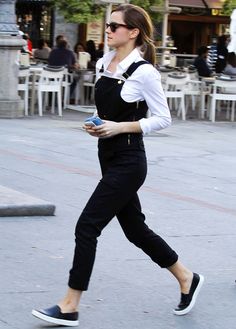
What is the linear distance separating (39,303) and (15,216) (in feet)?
9.01

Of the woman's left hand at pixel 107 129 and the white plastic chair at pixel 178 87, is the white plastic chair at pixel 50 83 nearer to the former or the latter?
the white plastic chair at pixel 178 87

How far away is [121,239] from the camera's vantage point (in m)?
7.96

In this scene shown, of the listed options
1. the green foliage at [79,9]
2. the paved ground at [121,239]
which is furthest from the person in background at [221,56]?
the paved ground at [121,239]

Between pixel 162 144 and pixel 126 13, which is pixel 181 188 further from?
pixel 126 13

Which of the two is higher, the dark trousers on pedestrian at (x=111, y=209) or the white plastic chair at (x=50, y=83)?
the dark trousers on pedestrian at (x=111, y=209)

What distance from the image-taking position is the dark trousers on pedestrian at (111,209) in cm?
530

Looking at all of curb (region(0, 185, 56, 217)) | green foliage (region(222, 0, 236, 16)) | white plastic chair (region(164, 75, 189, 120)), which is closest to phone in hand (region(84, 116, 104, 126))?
curb (region(0, 185, 56, 217))

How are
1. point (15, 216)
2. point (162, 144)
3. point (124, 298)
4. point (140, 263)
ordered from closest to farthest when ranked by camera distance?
1. point (124, 298)
2. point (140, 263)
3. point (15, 216)
4. point (162, 144)

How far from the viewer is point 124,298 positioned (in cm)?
609

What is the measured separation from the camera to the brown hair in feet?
17.9

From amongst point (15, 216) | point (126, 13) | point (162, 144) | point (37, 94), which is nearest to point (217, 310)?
point (126, 13)

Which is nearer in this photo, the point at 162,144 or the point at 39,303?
the point at 39,303

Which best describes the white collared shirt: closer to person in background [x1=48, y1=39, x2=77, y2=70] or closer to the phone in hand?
the phone in hand

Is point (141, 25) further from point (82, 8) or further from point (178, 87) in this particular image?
point (82, 8)
